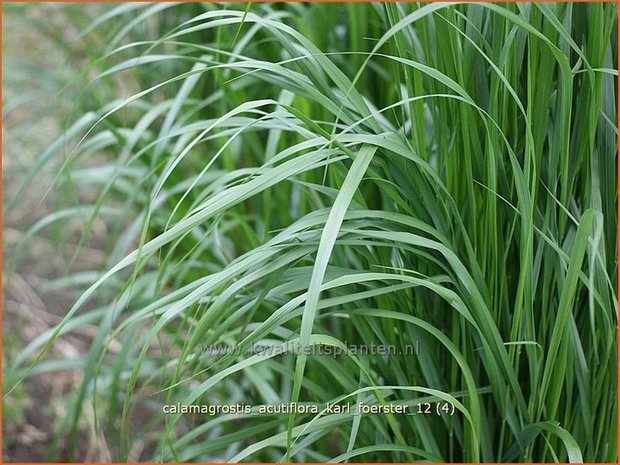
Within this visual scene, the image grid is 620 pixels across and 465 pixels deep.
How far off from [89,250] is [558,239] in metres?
1.20

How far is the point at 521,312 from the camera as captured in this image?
79 cm

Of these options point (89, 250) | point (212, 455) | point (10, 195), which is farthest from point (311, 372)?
point (10, 195)

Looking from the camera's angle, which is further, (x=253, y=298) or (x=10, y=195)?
(x=10, y=195)

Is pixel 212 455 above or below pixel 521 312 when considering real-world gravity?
below

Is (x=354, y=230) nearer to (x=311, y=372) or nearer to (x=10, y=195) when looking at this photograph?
(x=311, y=372)

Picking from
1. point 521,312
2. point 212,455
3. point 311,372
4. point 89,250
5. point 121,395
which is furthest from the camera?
point 89,250

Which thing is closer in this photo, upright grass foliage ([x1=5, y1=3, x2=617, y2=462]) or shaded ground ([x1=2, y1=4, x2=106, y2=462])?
upright grass foliage ([x1=5, y1=3, x2=617, y2=462])

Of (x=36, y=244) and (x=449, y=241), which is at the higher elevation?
(x=449, y=241)

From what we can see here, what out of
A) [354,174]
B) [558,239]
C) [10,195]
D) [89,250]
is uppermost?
[354,174]

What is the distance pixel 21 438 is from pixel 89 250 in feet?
1.59

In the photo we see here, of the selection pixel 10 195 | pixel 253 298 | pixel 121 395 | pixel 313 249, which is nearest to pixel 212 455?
pixel 121 395

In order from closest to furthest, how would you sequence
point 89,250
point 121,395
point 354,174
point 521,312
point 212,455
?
point 354,174 → point 521,312 → point 212,455 → point 121,395 → point 89,250

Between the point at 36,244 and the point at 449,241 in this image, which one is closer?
the point at 449,241

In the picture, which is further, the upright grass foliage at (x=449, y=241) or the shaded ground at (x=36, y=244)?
the shaded ground at (x=36, y=244)
